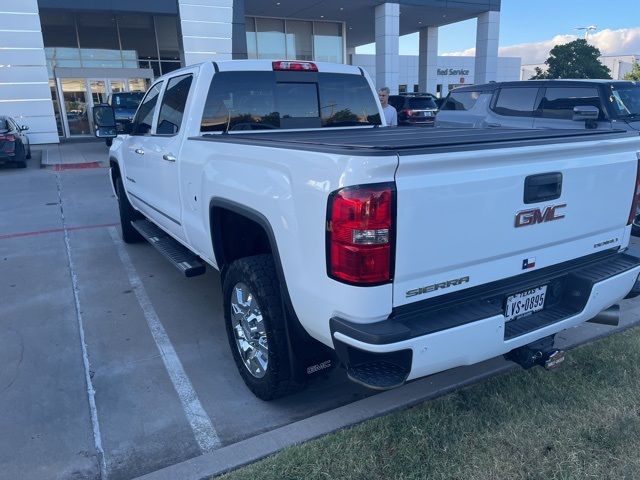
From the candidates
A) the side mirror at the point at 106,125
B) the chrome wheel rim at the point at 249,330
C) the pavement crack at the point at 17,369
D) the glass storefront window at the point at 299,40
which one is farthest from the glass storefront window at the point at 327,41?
the chrome wheel rim at the point at 249,330

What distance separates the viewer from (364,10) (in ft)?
88.0

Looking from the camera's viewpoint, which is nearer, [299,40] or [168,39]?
[168,39]

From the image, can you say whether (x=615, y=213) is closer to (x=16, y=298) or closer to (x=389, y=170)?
(x=389, y=170)

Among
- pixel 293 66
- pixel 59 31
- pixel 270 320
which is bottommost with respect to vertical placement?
pixel 270 320

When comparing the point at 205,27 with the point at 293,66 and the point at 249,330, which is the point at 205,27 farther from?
the point at 249,330

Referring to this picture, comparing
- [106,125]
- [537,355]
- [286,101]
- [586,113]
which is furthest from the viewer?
[586,113]

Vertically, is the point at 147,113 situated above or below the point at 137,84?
below

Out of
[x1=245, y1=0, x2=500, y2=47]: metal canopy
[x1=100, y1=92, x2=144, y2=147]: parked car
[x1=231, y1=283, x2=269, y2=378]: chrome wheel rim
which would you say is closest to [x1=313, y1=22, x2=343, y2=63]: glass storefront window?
[x1=245, y1=0, x2=500, y2=47]: metal canopy

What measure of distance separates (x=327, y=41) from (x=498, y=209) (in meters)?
29.8

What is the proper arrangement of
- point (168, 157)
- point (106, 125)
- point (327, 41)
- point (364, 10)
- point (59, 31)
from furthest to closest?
point (327, 41)
point (364, 10)
point (59, 31)
point (106, 125)
point (168, 157)

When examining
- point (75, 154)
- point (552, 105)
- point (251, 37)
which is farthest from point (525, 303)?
point (251, 37)

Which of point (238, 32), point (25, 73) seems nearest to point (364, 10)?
point (238, 32)

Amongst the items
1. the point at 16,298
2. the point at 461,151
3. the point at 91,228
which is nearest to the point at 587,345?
the point at 461,151

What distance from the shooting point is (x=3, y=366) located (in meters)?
3.86
